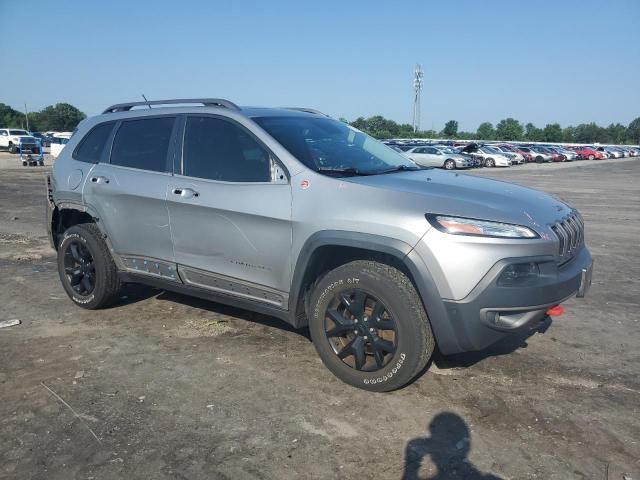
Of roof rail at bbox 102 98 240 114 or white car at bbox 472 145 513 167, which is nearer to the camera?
roof rail at bbox 102 98 240 114

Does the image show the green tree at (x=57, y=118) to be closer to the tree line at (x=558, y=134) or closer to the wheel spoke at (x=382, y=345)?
the tree line at (x=558, y=134)

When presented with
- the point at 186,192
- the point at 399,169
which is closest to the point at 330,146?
the point at 399,169

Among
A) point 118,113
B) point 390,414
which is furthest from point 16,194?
point 390,414

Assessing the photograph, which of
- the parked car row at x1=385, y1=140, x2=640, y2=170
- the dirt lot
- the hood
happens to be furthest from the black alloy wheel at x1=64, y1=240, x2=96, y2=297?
the parked car row at x1=385, y1=140, x2=640, y2=170

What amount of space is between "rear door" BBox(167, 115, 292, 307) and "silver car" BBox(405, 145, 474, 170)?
104 ft

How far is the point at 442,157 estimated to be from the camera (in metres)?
36.3

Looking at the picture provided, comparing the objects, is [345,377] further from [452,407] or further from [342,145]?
[342,145]

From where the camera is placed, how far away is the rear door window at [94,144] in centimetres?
499

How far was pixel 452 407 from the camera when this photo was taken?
11.0 feet

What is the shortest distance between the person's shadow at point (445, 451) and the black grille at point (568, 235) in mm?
1207

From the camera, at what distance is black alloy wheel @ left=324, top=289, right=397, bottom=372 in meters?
3.40

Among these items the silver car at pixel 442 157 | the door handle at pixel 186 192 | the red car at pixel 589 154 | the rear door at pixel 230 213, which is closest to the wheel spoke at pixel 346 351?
the rear door at pixel 230 213

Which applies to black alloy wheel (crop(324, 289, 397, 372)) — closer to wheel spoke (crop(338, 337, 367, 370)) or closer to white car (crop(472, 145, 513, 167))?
wheel spoke (crop(338, 337, 367, 370))

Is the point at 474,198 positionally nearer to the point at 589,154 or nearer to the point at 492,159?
the point at 492,159
